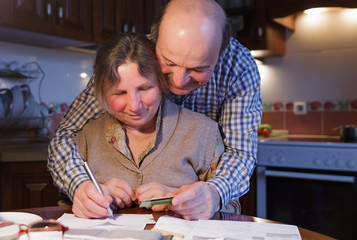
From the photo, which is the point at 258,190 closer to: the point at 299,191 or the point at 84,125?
the point at 299,191

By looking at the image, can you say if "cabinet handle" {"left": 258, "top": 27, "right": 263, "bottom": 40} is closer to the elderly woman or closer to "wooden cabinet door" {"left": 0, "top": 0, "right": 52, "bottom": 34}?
"wooden cabinet door" {"left": 0, "top": 0, "right": 52, "bottom": 34}

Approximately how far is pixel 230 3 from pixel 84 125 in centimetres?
206

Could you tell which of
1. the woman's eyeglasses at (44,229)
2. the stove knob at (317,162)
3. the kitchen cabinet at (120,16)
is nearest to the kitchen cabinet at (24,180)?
the kitchen cabinet at (120,16)

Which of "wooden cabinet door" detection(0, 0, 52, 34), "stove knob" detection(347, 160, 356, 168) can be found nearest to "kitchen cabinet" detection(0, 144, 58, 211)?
"wooden cabinet door" detection(0, 0, 52, 34)

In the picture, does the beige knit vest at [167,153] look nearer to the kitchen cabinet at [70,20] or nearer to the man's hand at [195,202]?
the man's hand at [195,202]

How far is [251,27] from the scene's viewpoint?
3.01 m

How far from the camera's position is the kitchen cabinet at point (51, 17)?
7.15 feet

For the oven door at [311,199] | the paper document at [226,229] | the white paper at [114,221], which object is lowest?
the oven door at [311,199]

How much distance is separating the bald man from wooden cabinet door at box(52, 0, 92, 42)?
1.23m

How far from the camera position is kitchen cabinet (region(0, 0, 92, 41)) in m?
2.18

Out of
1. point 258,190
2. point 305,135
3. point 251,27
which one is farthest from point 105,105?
point 305,135

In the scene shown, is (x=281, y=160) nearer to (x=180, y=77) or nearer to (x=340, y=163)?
(x=340, y=163)

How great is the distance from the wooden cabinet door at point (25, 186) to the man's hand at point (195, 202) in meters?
1.25

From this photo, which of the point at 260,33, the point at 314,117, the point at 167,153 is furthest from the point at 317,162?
the point at 167,153
